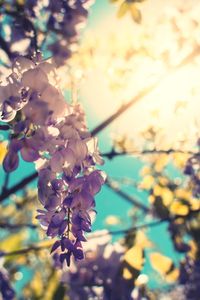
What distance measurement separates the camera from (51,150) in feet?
4.17

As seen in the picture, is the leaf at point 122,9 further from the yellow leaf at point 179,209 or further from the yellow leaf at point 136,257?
the yellow leaf at point 136,257

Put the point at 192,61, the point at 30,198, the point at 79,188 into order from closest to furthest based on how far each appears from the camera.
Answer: the point at 79,188 → the point at 192,61 → the point at 30,198

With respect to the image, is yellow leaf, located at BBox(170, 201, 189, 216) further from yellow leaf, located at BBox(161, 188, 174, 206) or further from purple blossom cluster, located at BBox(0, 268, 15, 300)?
purple blossom cluster, located at BBox(0, 268, 15, 300)

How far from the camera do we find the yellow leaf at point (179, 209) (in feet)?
9.20

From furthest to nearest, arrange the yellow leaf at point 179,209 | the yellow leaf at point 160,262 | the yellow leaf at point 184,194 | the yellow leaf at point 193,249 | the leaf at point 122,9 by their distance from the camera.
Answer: the yellow leaf at point 193,249 < the yellow leaf at point 184,194 < the yellow leaf at point 179,209 < the yellow leaf at point 160,262 < the leaf at point 122,9

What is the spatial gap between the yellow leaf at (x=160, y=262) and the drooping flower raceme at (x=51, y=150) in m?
1.48

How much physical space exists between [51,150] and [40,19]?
2.21 m

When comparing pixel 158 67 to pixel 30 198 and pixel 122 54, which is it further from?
pixel 30 198

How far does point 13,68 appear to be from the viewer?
4.25 ft

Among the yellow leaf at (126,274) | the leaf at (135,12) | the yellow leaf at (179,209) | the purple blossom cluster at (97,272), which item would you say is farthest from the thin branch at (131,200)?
the leaf at (135,12)

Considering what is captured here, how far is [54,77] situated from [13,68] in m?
0.13

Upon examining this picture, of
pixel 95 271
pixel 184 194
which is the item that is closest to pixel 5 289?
pixel 95 271

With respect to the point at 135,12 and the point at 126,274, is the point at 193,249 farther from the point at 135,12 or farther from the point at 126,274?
the point at 135,12

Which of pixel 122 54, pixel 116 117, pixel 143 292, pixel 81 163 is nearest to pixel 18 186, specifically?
pixel 116 117
